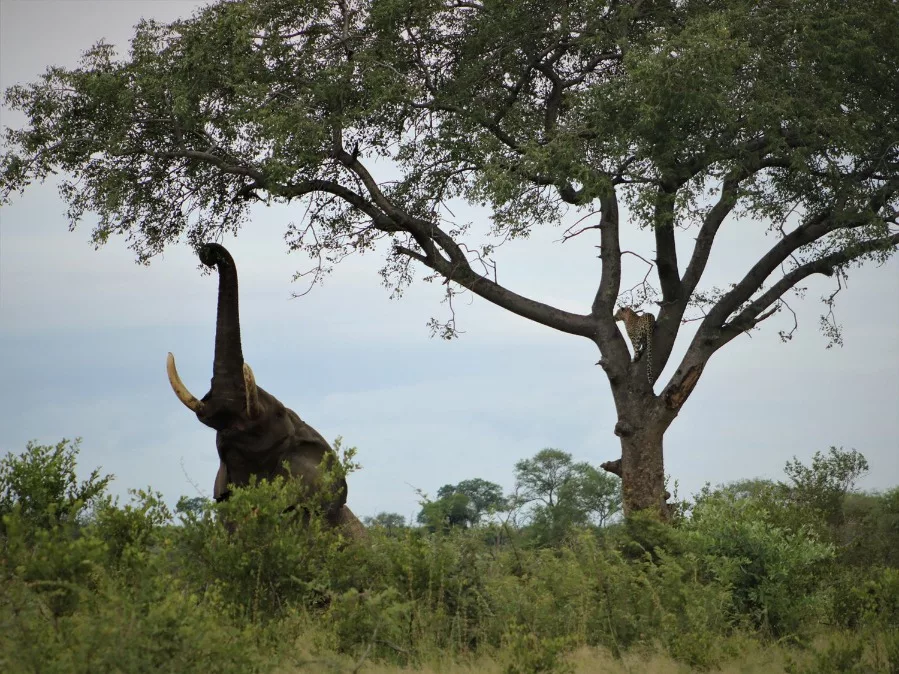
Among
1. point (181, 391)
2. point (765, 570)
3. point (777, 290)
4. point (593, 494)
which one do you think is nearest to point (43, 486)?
point (181, 391)

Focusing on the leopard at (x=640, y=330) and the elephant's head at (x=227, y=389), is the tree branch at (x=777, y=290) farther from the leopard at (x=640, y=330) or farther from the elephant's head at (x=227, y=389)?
the elephant's head at (x=227, y=389)

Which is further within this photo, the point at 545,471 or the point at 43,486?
the point at 545,471

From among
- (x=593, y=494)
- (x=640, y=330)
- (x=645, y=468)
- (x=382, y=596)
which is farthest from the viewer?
(x=593, y=494)

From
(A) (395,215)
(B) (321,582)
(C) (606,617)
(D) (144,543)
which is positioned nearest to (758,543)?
(C) (606,617)

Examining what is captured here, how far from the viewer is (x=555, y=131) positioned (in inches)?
632

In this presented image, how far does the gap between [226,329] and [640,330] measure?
831 cm

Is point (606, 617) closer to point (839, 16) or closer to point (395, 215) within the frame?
point (395, 215)

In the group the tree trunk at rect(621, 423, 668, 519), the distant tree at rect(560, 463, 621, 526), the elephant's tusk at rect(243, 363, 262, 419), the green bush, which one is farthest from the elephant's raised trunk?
the distant tree at rect(560, 463, 621, 526)

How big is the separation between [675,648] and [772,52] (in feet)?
38.7

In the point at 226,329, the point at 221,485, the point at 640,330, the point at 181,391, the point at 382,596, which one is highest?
the point at 640,330

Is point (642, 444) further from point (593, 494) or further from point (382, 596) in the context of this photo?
point (593, 494)

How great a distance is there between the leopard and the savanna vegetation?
5.34 metres

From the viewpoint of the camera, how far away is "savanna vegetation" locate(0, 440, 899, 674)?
647cm

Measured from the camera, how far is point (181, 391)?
11.0m
